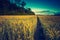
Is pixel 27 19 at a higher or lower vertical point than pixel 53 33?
higher

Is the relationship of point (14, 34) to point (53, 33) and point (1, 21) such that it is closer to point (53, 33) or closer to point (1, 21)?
point (1, 21)

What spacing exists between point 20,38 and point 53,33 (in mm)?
727

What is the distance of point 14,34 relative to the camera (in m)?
4.64

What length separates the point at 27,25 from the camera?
184 inches

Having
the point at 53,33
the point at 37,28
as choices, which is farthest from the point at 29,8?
the point at 53,33

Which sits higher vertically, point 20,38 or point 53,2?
point 53,2

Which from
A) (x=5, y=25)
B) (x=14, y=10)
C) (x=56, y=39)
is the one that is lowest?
(x=56, y=39)

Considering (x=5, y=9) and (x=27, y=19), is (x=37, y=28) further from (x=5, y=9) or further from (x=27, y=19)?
(x=5, y=9)

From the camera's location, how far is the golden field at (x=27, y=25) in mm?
4633

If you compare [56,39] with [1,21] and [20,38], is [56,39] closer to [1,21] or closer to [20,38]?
[20,38]

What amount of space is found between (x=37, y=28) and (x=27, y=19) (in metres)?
0.29

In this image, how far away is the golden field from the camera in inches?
182

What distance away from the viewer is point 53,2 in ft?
15.5

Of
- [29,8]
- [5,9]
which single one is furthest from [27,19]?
[5,9]
